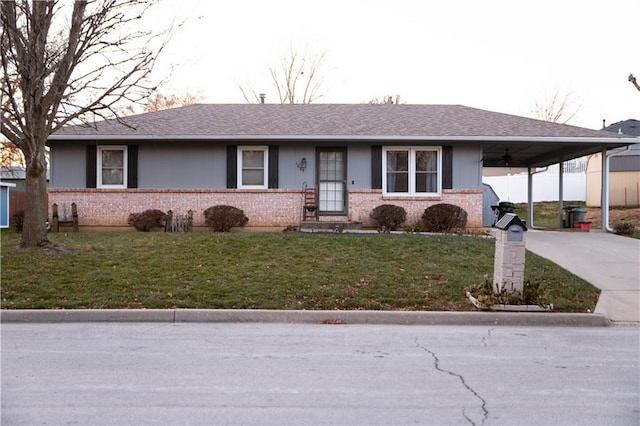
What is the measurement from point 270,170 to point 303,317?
35.6 feet

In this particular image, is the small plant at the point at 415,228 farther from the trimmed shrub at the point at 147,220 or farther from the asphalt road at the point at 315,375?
the asphalt road at the point at 315,375

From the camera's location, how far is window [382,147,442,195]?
63.3ft

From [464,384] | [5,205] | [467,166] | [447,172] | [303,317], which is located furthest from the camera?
[5,205]

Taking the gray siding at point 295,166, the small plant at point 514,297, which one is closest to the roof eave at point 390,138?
the gray siding at point 295,166

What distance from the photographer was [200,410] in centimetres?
490

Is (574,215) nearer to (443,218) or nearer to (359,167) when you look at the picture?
(443,218)

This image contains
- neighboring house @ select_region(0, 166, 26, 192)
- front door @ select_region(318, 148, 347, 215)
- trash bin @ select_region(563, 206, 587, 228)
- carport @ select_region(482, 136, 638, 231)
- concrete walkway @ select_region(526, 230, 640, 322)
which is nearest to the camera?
concrete walkway @ select_region(526, 230, 640, 322)

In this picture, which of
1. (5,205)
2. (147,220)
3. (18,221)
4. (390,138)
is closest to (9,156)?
(5,205)

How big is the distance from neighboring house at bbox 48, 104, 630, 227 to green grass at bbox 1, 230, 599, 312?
411cm

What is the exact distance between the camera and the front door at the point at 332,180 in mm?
19453

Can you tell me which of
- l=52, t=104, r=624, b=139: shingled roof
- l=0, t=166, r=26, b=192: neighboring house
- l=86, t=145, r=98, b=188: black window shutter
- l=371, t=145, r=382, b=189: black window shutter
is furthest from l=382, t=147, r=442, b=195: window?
l=0, t=166, r=26, b=192: neighboring house

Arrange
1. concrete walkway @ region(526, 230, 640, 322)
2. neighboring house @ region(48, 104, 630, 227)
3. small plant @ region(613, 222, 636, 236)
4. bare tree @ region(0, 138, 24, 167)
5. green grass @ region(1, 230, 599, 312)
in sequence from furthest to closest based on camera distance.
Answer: bare tree @ region(0, 138, 24, 167) < neighboring house @ region(48, 104, 630, 227) < small plant @ region(613, 222, 636, 236) < concrete walkway @ region(526, 230, 640, 322) < green grass @ region(1, 230, 599, 312)

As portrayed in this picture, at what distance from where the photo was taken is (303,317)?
29.2ft

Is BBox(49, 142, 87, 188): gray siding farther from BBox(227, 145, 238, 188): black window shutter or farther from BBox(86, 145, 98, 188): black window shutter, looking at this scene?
BBox(227, 145, 238, 188): black window shutter
